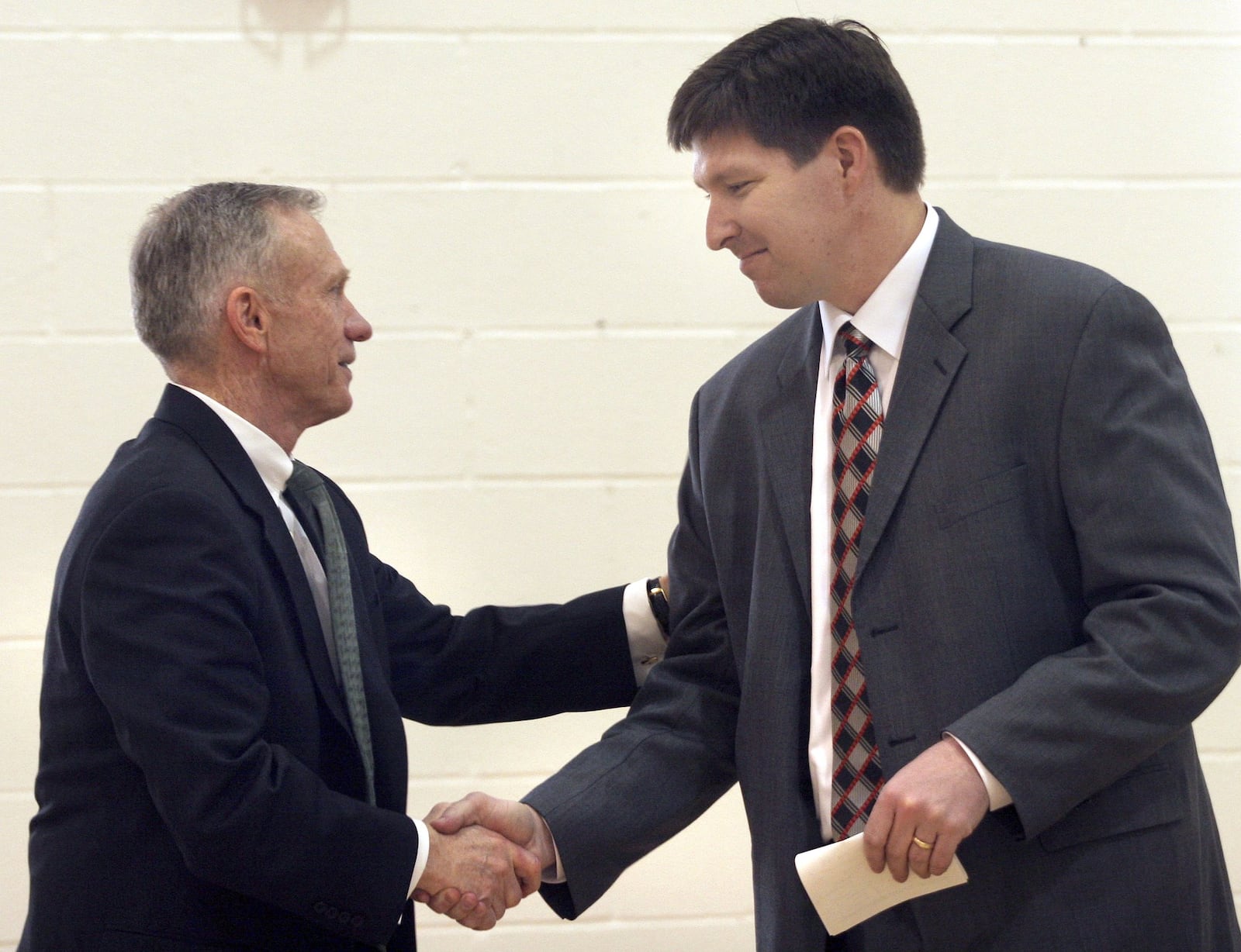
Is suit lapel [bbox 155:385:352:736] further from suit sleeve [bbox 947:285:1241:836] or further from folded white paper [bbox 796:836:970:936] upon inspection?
suit sleeve [bbox 947:285:1241:836]

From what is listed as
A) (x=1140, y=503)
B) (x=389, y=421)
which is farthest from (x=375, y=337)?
(x=1140, y=503)

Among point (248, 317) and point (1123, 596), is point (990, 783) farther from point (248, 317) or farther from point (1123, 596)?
point (248, 317)

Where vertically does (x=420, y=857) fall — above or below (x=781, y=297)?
below

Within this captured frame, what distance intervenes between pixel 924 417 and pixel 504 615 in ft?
2.83

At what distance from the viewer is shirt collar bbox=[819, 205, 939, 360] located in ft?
5.17

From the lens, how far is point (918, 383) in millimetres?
1498

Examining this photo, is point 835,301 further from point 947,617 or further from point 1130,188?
point 1130,188

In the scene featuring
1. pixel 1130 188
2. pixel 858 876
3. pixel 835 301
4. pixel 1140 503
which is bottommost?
pixel 858 876

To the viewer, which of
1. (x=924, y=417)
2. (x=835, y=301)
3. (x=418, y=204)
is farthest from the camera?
(x=418, y=204)

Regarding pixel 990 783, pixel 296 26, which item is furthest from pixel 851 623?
pixel 296 26

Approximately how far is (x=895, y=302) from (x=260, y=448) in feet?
2.52

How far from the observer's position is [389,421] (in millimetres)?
2607

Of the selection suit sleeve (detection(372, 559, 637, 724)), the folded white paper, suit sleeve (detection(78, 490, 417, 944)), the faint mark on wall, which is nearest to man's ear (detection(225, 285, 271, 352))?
suit sleeve (detection(78, 490, 417, 944))

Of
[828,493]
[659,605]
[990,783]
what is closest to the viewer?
[990,783]
